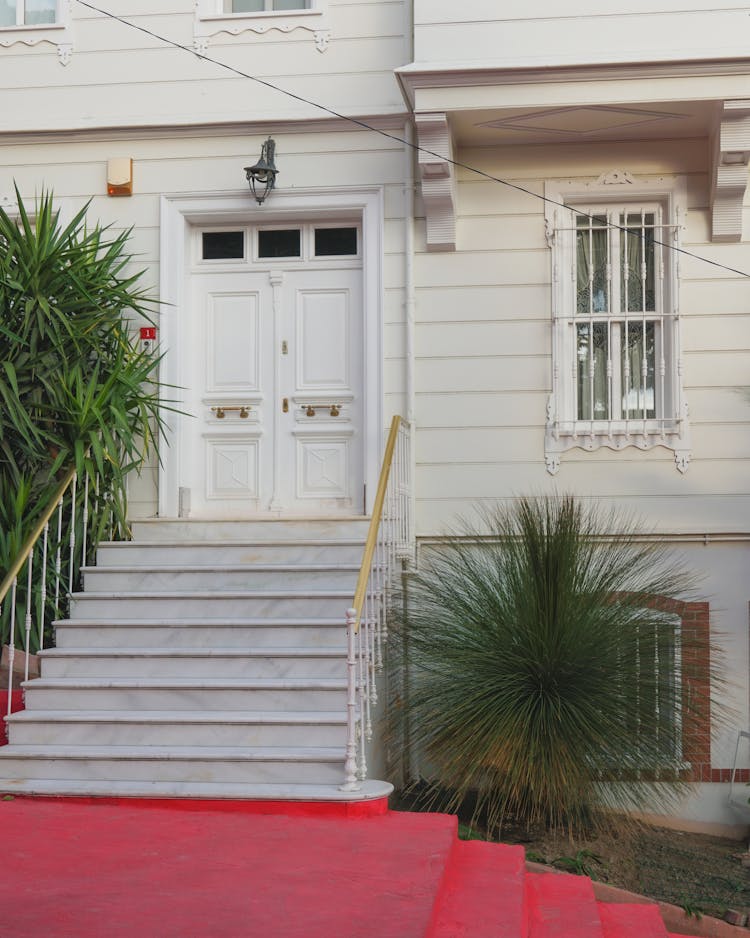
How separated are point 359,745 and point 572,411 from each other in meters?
3.13

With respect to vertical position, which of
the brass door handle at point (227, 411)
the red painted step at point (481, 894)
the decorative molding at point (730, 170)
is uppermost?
the decorative molding at point (730, 170)

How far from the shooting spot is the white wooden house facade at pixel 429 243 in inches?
297

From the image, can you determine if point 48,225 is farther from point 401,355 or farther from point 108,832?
point 108,832

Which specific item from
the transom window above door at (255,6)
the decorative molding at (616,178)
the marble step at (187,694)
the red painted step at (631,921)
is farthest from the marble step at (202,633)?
the transom window above door at (255,6)

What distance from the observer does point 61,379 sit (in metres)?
7.18

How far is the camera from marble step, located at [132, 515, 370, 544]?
7.58m

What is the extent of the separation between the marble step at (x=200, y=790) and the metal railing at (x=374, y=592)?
0.09 metres

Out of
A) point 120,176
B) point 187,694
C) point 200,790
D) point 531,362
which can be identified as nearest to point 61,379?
point 120,176

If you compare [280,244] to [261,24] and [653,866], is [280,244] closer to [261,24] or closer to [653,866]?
[261,24]

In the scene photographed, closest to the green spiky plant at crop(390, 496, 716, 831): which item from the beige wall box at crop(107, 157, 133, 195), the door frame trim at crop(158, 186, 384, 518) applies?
Answer: the door frame trim at crop(158, 186, 384, 518)

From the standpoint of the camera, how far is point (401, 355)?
26.2ft

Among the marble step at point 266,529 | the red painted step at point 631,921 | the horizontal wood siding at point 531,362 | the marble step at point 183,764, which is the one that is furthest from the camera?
the horizontal wood siding at point 531,362

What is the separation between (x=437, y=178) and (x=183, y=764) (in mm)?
4233

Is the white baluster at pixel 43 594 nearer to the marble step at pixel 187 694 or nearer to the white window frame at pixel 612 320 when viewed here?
the marble step at pixel 187 694
